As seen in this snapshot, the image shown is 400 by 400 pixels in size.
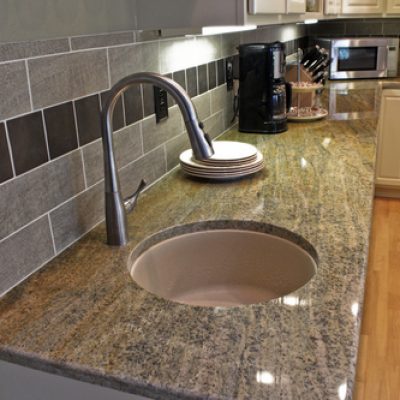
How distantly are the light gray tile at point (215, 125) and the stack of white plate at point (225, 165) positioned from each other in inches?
14.6

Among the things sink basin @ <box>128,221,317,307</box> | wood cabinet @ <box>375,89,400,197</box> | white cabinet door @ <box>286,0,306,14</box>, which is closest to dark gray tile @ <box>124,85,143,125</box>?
Answer: sink basin @ <box>128,221,317,307</box>

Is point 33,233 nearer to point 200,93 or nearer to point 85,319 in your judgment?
point 85,319

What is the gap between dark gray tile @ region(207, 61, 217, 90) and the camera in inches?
73.5

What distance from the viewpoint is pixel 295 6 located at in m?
1.64

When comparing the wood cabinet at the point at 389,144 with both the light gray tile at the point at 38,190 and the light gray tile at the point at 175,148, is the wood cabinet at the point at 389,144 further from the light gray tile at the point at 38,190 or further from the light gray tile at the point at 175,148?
the light gray tile at the point at 38,190

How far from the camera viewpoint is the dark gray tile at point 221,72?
197cm

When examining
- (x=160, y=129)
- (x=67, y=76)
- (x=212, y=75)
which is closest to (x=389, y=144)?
(x=212, y=75)

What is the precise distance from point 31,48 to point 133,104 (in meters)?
0.42

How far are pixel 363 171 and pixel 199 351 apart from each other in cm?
101

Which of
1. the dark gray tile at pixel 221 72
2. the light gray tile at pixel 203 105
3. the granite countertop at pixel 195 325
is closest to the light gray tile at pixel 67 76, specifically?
the granite countertop at pixel 195 325

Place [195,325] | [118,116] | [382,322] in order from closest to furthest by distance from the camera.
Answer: [195,325] → [118,116] → [382,322]

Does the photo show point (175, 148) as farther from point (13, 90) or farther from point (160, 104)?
point (13, 90)

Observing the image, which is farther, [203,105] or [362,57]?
[362,57]

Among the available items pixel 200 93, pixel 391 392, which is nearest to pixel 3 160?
pixel 200 93
